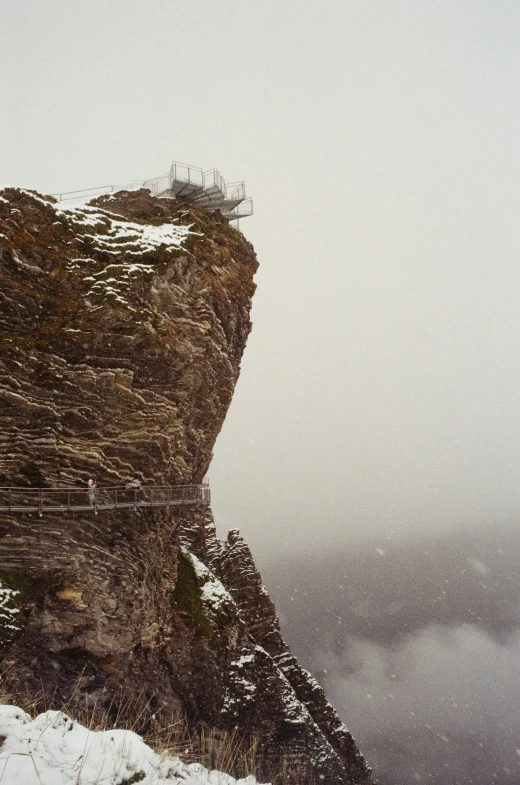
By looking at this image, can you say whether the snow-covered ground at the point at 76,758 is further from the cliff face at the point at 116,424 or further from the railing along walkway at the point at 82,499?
the railing along walkway at the point at 82,499

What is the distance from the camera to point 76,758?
611 cm

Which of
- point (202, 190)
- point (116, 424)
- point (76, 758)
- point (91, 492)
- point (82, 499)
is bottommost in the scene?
point (76, 758)

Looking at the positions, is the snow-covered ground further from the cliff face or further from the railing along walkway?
the railing along walkway

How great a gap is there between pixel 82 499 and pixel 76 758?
15.2 metres

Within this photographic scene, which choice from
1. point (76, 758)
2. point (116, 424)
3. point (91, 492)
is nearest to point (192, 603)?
point (91, 492)

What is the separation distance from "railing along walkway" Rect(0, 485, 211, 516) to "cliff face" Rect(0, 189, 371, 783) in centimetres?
39

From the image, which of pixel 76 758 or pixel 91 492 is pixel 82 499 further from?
pixel 76 758

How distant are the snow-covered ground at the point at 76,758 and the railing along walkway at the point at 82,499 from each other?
530 inches

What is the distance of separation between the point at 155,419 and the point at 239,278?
32.4ft

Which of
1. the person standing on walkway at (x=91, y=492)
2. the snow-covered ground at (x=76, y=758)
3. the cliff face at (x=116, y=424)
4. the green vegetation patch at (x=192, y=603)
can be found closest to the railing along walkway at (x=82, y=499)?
the person standing on walkway at (x=91, y=492)

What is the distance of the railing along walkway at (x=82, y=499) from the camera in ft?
63.4

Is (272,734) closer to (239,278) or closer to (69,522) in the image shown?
(69,522)

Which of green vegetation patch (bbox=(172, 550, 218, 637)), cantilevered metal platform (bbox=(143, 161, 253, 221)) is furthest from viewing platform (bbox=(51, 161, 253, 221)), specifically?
green vegetation patch (bbox=(172, 550, 218, 637))

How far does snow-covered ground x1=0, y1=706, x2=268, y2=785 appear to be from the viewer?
5.48 m
